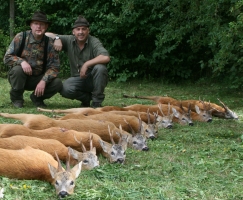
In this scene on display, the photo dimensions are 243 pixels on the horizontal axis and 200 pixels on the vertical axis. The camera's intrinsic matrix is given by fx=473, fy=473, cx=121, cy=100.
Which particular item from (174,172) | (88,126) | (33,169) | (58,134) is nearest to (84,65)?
(88,126)

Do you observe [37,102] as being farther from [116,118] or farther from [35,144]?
[35,144]

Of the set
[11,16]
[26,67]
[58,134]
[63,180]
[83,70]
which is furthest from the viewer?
[11,16]

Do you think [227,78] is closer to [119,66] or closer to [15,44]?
[119,66]

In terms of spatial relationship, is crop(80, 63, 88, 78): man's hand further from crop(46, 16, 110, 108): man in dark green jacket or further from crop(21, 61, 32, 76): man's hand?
crop(21, 61, 32, 76): man's hand

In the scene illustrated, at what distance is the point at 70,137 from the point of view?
5629 millimetres

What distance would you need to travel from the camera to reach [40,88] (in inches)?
350

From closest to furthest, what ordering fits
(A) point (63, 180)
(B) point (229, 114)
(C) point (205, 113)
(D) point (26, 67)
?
(A) point (63, 180)
(C) point (205, 113)
(B) point (229, 114)
(D) point (26, 67)

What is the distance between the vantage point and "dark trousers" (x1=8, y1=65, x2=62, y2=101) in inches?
355

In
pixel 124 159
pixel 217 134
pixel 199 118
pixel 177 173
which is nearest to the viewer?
pixel 177 173

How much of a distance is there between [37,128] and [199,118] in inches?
131

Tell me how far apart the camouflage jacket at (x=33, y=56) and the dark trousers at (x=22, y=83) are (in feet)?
0.39

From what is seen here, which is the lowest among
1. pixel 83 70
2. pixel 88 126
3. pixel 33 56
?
pixel 88 126

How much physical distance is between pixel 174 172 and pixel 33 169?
1516mm

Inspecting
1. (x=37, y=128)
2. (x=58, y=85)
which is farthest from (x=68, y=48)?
(x=37, y=128)
